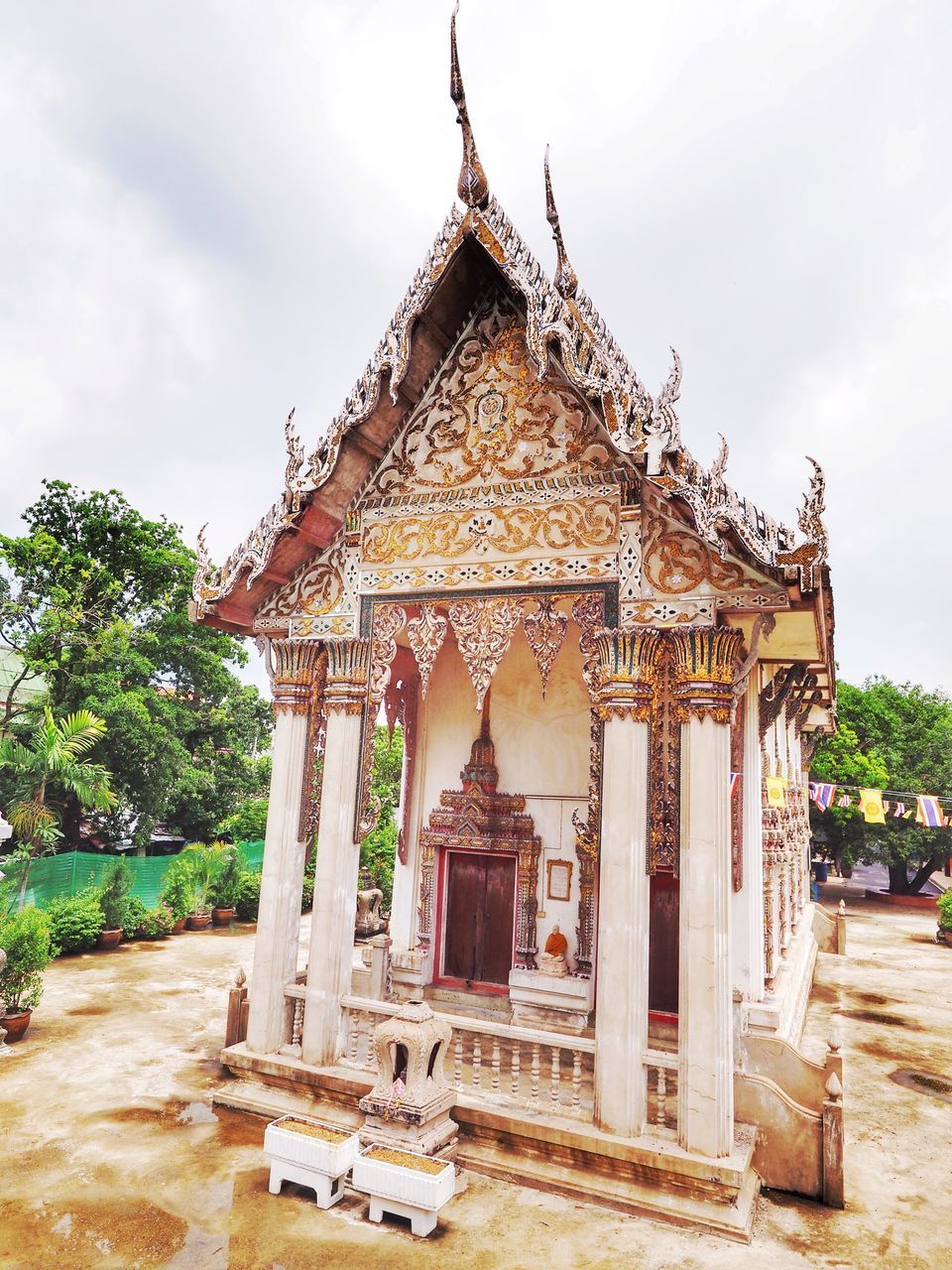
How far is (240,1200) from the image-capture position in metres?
5.96

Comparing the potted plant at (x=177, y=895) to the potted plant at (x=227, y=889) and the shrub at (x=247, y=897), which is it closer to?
the potted plant at (x=227, y=889)

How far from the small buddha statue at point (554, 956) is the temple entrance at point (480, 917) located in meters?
0.68

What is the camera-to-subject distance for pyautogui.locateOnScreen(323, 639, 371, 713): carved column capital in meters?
8.19

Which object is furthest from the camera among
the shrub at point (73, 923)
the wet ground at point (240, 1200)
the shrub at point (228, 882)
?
the shrub at point (228, 882)

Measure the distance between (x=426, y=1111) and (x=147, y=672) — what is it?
1903cm

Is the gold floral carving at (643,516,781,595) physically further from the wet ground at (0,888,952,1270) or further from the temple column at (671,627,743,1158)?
the wet ground at (0,888,952,1270)

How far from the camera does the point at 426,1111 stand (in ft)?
20.9

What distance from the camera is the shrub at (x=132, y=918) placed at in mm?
15673

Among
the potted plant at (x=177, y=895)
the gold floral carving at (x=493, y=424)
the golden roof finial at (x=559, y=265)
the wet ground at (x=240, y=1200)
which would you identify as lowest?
the wet ground at (x=240, y=1200)

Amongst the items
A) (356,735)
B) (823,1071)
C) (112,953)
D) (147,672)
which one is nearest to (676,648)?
(356,735)

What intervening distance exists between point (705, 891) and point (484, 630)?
3034 mm

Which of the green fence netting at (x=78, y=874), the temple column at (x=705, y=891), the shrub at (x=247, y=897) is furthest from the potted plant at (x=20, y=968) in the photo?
the shrub at (x=247, y=897)

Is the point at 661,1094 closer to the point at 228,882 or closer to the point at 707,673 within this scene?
the point at 707,673

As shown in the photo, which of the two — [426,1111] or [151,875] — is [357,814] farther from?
[151,875]
